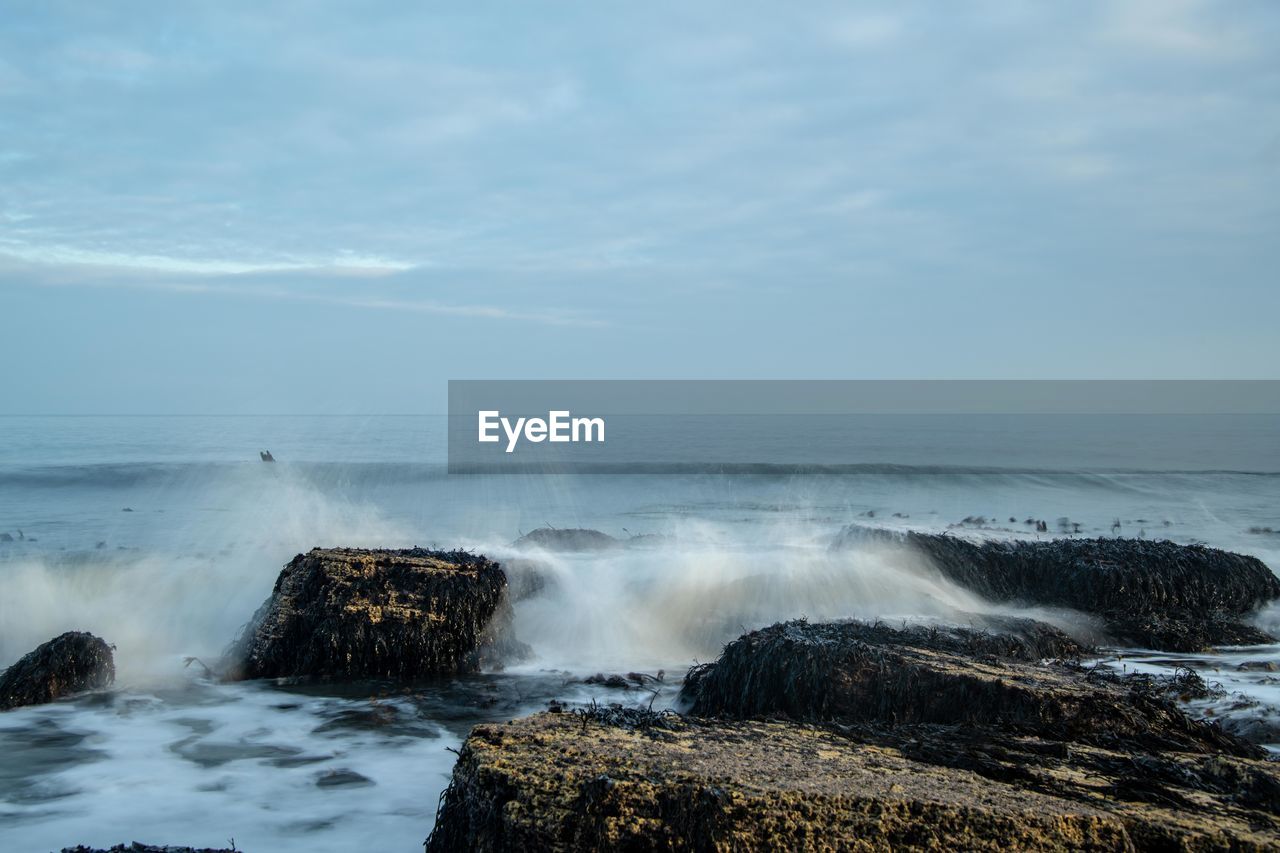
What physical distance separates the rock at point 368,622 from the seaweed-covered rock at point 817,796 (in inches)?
161

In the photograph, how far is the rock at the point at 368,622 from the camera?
7.70 meters

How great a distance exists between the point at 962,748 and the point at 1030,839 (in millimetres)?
981

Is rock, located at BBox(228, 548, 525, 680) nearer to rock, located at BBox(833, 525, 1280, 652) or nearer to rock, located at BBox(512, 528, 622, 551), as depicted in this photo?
rock, located at BBox(512, 528, 622, 551)

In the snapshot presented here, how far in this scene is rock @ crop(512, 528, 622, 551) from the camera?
12656 mm

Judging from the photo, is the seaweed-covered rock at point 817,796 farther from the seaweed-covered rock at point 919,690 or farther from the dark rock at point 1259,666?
the dark rock at point 1259,666

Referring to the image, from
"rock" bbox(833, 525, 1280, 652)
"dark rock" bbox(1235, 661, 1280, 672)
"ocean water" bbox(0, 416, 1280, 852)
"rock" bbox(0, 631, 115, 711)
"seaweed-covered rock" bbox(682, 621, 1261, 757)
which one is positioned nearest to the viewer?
"seaweed-covered rock" bbox(682, 621, 1261, 757)

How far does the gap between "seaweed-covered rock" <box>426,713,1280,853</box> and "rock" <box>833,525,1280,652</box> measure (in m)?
6.07

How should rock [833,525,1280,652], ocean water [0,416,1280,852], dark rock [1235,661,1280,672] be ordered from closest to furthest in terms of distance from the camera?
ocean water [0,416,1280,852]
dark rock [1235,661,1280,672]
rock [833,525,1280,652]

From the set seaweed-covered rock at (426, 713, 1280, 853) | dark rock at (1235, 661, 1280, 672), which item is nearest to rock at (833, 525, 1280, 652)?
dark rock at (1235, 661, 1280, 672)

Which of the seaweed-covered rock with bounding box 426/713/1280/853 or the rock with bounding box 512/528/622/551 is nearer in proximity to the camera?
the seaweed-covered rock with bounding box 426/713/1280/853

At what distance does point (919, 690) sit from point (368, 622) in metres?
4.55

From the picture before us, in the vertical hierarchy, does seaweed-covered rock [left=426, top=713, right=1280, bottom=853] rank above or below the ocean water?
above

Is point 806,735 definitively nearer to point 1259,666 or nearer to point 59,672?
point 1259,666

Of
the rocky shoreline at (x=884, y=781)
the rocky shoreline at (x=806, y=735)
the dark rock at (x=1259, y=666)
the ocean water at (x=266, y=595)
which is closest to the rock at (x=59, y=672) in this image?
the rocky shoreline at (x=806, y=735)
